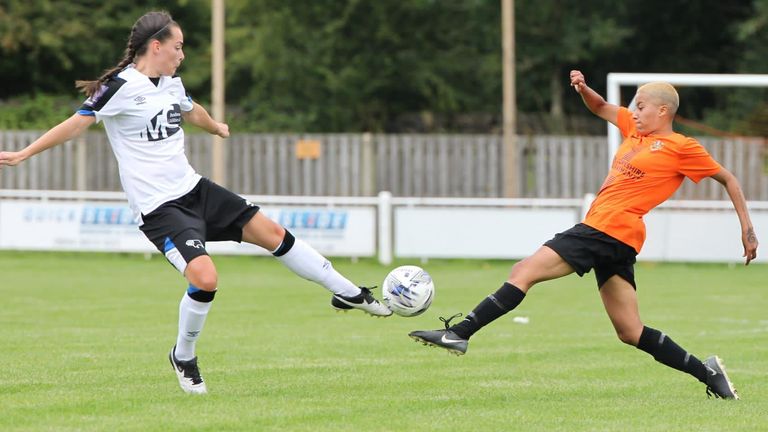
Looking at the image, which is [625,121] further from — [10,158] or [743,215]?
[10,158]

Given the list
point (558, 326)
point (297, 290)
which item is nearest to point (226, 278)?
point (297, 290)

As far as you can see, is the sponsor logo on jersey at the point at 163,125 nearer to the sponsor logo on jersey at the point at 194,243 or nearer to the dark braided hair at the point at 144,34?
the dark braided hair at the point at 144,34

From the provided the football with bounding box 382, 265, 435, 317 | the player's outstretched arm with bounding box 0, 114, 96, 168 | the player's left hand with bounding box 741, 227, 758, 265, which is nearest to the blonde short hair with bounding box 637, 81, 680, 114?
the player's left hand with bounding box 741, 227, 758, 265

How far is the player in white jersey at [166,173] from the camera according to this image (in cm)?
761

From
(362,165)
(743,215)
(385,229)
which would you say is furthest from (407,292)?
(362,165)

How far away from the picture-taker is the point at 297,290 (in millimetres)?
16719

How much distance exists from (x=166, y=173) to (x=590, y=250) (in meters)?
2.40

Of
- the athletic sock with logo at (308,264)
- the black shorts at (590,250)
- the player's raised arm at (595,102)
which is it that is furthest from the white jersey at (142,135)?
the player's raised arm at (595,102)

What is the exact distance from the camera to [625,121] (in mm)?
8219

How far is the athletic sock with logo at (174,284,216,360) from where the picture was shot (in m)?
7.69

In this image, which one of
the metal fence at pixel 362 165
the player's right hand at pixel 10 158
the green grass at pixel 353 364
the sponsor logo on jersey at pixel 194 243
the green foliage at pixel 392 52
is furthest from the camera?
the green foliage at pixel 392 52

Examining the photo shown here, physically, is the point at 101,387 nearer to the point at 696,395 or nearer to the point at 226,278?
the point at 696,395

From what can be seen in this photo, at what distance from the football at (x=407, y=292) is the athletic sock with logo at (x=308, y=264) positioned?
20cm

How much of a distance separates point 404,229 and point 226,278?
11.8ft
